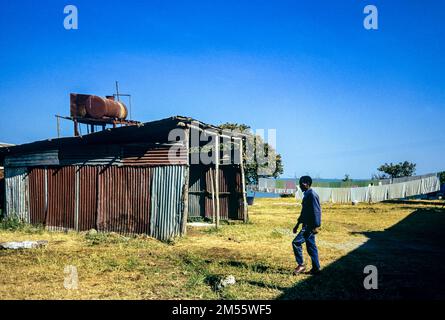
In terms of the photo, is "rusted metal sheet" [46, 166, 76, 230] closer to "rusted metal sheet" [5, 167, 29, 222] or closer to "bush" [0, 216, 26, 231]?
"bush" [0, 216, 26, 231]

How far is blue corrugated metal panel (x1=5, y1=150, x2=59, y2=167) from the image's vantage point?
13.1 m

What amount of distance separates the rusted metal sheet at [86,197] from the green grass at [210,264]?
0.61m

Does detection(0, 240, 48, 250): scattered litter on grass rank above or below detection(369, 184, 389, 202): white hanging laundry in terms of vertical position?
above

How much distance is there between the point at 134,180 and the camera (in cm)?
1182

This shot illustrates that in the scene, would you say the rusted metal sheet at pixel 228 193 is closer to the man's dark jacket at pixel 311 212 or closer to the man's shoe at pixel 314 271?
the man's shoe at pixel 314 271

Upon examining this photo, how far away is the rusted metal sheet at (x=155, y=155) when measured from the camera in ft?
38.2

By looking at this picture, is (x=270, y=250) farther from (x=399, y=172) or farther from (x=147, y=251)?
(x=399, y=172)

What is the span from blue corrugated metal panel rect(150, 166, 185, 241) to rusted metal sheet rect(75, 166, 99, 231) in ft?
8.59

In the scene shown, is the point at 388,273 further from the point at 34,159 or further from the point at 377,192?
the point at 377,192

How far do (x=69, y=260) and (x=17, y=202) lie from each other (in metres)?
7.56

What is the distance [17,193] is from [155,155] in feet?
23.0

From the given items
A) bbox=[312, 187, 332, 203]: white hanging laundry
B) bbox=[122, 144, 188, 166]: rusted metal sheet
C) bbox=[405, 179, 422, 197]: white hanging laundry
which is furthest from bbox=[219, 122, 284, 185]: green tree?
bbox=[122, 144, 188, 166]: rusted metal sheet
